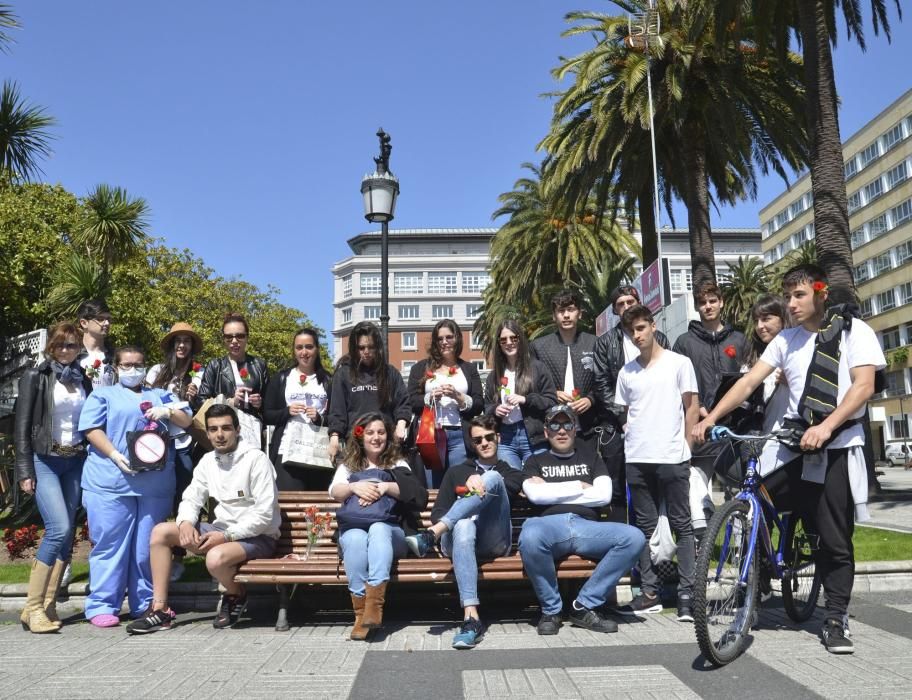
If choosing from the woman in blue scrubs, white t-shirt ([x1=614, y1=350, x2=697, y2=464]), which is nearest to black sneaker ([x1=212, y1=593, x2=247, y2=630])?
the woman in blue scrubs

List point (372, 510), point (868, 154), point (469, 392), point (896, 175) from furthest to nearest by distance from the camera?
point (868, 154), point (896, 175), point (469, 392), point (372, 510)

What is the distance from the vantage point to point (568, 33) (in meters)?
21.4

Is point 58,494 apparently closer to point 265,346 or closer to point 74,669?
point 74,669

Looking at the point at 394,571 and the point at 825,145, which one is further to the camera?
the point at 825,145

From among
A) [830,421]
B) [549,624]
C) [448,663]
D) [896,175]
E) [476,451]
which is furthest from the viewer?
[896,175]

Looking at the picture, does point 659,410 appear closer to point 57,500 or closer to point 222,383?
point 222,383

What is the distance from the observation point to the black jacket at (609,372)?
254 inches

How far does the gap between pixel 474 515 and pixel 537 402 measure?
1247 mm

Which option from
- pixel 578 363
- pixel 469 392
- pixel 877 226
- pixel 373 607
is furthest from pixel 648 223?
pixel 877 226

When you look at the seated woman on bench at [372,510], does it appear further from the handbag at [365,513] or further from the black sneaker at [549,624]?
the black sneaker at [549,624]

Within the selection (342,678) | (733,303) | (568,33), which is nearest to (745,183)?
(568,33)

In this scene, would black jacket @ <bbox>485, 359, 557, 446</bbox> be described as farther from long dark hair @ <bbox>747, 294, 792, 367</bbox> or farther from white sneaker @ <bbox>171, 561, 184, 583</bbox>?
white sneaker @ <bbox>171, 561, 184, 583</bbox>

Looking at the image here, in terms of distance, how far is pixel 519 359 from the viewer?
6773mm

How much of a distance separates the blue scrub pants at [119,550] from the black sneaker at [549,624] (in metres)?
3.00
